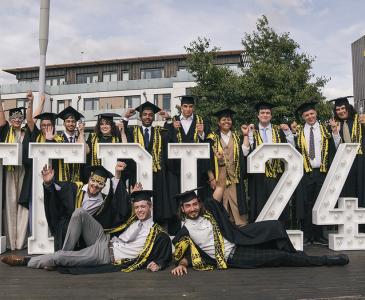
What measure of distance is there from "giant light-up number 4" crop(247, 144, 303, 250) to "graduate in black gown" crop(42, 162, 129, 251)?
1.66 metres

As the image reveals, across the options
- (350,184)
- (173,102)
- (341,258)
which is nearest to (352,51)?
(173,102)

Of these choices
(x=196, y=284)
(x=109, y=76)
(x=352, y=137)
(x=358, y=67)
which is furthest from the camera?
(x=109, y=76)

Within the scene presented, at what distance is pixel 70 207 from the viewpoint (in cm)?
464

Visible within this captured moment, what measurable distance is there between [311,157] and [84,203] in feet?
10.2

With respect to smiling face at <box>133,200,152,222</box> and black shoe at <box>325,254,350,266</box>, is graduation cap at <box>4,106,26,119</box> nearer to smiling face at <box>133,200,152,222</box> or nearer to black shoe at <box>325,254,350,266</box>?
smiling face at <box>133,200,152,222</box>

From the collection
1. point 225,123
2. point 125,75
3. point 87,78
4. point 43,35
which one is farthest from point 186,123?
point 87,78

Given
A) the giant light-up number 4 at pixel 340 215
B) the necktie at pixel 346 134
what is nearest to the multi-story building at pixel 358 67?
the necktie at pixel 346 134

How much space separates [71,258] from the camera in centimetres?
413

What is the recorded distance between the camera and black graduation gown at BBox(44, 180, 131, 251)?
4598mm

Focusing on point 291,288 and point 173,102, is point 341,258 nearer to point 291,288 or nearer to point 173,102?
point 291,288

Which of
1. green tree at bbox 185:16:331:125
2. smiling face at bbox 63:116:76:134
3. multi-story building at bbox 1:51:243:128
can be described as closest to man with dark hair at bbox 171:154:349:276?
smiling face at bbox 63:116:76:134

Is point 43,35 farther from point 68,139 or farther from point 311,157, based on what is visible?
point 311,157

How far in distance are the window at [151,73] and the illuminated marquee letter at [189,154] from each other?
32.2 meters

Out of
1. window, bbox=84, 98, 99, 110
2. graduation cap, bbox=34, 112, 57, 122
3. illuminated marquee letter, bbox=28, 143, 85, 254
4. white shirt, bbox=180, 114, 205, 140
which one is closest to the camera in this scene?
illuminated marquee letter, bbox=28, 143, 85, 254
